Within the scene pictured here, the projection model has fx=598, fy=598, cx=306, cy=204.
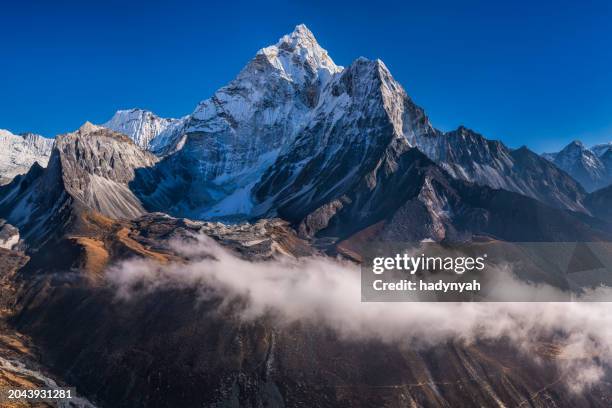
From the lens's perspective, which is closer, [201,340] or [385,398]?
[385,398]

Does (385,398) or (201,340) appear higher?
(201,340)

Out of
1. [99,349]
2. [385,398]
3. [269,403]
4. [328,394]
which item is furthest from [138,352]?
[385,398]

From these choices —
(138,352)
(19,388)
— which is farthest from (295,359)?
(19,388)

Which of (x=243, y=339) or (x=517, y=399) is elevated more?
(x=243, y=339)

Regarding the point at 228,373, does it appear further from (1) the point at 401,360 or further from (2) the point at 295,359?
(1) the point at 401,360

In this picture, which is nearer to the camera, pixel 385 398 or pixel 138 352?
pixel 385 398

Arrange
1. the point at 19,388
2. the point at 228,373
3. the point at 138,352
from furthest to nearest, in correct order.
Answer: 1. the point at 138,352
2. the point at 228,373
3. the point at 19,388

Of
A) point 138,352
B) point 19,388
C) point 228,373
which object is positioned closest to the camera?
point 19,388

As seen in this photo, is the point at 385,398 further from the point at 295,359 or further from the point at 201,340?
the point at 201,340
